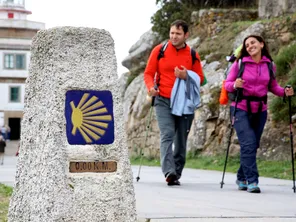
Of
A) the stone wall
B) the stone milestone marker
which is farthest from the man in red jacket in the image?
the stone wall

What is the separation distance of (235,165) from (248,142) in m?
6.30

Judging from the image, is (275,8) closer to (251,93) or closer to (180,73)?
(180,73)

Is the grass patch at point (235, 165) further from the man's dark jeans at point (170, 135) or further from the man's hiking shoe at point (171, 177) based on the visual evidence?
the man's hiking shoe at point (171, 177)

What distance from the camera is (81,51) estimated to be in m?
6.61

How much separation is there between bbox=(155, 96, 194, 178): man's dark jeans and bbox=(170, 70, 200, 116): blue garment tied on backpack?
0.12 meters

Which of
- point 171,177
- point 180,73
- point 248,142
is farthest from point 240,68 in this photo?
point 171,177

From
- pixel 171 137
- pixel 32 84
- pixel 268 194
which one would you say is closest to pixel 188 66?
pixel 171 137

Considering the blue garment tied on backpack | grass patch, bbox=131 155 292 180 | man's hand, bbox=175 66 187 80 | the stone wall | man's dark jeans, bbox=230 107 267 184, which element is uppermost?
the stone wall

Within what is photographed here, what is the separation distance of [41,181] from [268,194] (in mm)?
4965

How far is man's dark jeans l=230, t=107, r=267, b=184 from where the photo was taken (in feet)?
36.1

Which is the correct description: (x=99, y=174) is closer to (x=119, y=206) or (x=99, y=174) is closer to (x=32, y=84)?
(x=119, y=206)

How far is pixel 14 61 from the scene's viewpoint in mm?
78812

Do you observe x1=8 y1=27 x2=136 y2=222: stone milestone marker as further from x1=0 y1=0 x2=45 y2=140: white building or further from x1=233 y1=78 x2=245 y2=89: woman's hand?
x1=0 y1=0 x2=45 y2=140: white building

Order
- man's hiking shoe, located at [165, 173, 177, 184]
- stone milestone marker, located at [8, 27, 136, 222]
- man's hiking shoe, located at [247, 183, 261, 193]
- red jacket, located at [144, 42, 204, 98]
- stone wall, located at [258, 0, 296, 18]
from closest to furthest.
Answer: stone milestone marker, located at [8, 27, 136, 222] → man's hiking shoe, located at [247, 183, 261, 193] → man's hiking shoe, located at [165, 173, 177, 184] → red jacket, located at [144, 42, 204, 98] → stone wall, located at [258, 0, 296, 18]
